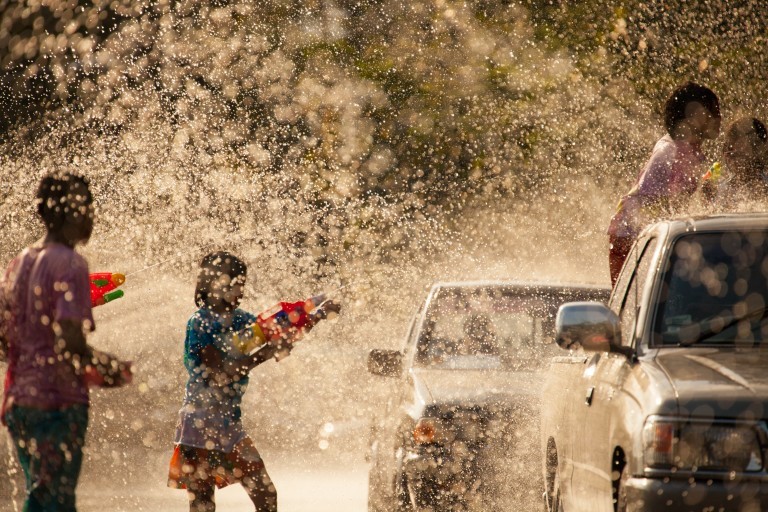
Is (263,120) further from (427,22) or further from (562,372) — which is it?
(562,372)

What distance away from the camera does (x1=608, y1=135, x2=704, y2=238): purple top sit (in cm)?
836

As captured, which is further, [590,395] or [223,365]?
[223,365]

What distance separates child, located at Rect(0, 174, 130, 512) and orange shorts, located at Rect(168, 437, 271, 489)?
1.55 meters

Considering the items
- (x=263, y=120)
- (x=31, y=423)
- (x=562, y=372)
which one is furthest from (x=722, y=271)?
(x=263, y=120)

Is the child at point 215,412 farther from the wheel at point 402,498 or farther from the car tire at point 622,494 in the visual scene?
the car tire at point 622,494

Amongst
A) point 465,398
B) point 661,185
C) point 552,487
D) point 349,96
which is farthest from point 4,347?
point 349,96

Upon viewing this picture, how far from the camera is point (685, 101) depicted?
8.57 m

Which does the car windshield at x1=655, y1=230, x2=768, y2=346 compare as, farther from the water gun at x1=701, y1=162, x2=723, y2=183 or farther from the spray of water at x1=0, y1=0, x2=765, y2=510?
the spray of water at x1=0, y1=0, x2=765, y2=510

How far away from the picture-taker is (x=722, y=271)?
5.86 meters

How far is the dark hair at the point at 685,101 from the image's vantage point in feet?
27.8

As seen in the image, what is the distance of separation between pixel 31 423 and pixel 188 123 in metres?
19.3

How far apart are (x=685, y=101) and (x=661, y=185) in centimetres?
55

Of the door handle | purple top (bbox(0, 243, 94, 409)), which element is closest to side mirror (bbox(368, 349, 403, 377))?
the door handle

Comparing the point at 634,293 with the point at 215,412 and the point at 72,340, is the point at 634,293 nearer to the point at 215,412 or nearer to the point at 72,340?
the point at 215,412
